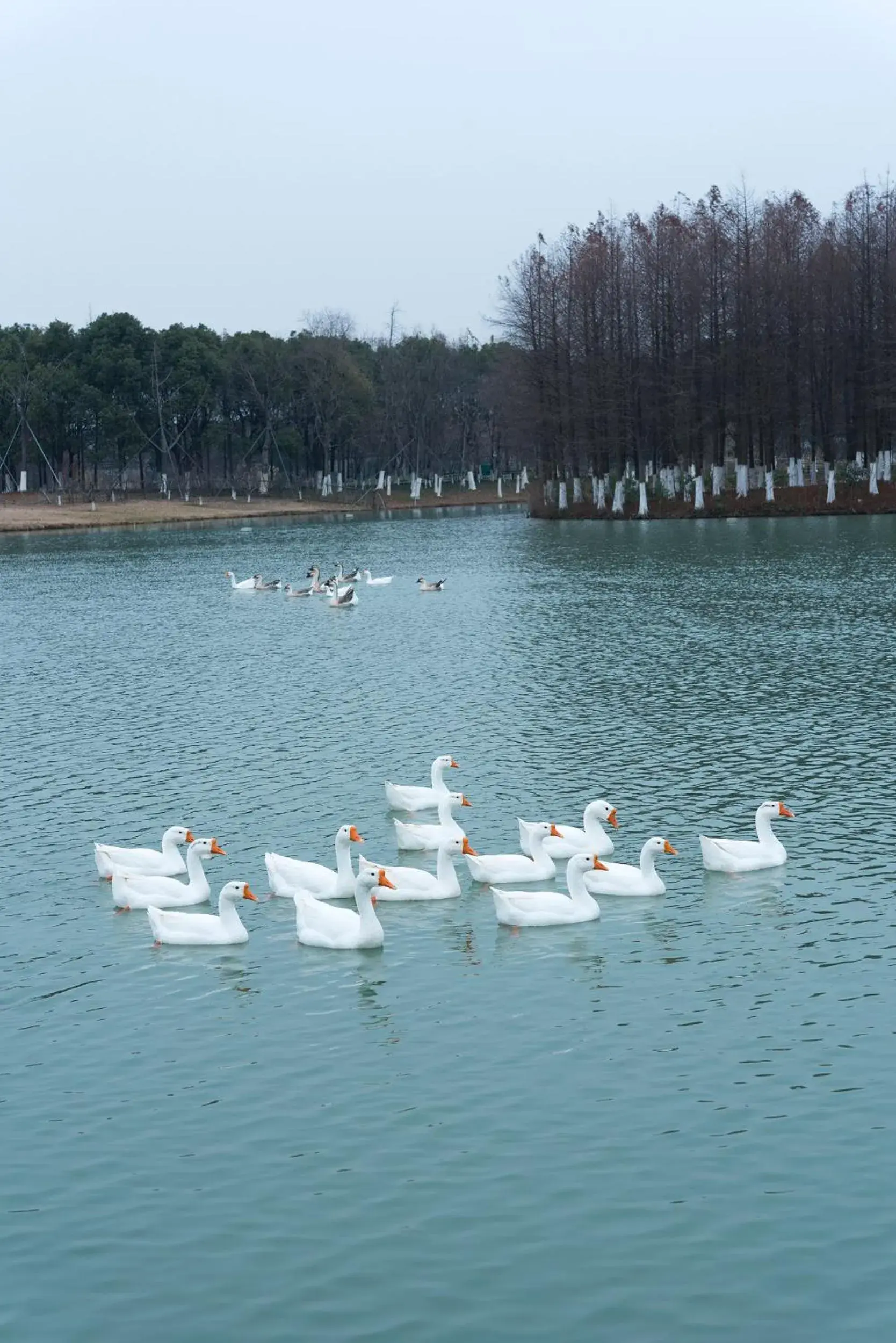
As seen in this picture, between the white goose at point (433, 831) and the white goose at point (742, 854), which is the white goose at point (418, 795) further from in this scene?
the white goose at point (742, 854)

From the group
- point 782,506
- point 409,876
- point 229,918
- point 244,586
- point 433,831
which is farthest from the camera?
point 782,506

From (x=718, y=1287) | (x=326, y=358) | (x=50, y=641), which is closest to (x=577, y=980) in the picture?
(x=718, y=1287)

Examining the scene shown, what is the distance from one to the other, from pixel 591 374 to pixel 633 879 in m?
94.0

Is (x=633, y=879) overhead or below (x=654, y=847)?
below

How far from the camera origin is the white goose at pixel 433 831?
24484mm

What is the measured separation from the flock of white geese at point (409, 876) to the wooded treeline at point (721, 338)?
254ft

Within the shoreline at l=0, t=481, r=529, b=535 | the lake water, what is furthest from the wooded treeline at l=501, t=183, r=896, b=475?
A: the lake water

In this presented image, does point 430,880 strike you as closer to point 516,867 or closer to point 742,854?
point 516,867

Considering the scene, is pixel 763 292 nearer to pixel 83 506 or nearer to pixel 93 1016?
pixel 83 506

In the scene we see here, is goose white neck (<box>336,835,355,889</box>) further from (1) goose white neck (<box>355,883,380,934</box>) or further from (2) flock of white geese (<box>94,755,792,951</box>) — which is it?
(1) goose white neck (<box>355,883,380,934</box>)

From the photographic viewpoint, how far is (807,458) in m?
125

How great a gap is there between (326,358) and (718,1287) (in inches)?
5513

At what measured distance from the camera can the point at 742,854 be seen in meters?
→ 22.7

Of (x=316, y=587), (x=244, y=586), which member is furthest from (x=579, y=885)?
(x=244, y=586)
